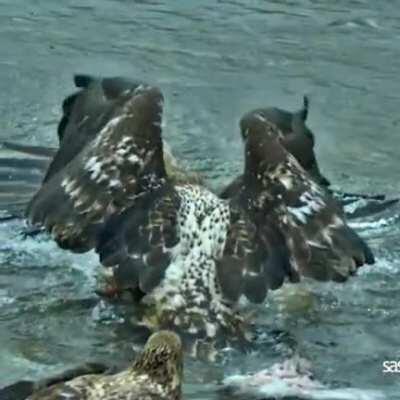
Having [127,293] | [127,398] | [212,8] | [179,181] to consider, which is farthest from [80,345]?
[212,8]

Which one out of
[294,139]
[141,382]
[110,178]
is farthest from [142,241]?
[141,382]

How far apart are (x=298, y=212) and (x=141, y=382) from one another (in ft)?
7.36

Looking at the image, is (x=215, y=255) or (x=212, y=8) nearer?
(x=215, y=255)

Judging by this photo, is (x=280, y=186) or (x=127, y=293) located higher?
(x=280, y=186)

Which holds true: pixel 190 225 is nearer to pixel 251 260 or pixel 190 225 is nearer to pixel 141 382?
pixel 251 260

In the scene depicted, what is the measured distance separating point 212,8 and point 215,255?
7567 millimetres

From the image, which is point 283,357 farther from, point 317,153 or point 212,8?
Result: point 212,8

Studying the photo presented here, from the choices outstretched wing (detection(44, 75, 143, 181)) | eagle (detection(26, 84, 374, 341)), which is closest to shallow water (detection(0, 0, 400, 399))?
eagle (detection(26, 84, 374, 341))

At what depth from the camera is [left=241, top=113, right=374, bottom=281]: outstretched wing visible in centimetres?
930

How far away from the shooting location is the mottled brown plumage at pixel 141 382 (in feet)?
23.7

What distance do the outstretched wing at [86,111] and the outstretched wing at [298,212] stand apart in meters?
0.77

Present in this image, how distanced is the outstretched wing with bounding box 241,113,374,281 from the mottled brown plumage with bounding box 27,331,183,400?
1.78 meters

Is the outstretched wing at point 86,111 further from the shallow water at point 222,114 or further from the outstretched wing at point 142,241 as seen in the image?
the outstretched wing at point 142,241

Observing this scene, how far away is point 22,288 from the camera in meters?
9.87
